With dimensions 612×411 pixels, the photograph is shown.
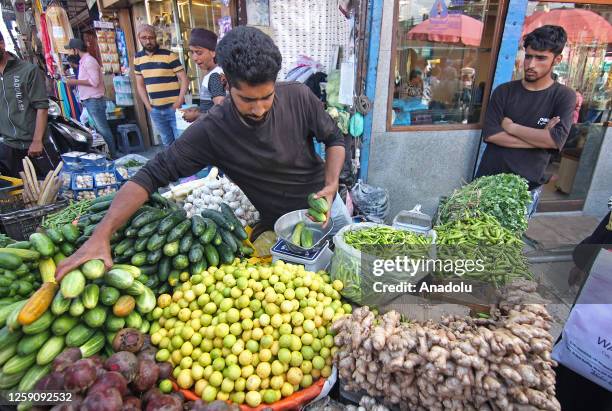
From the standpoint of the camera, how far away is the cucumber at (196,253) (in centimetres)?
213

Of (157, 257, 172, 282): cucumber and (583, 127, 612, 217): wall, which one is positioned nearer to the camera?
(157, 257, 172, 282): cucumber

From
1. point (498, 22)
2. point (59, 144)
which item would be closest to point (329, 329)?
point (498, 22)

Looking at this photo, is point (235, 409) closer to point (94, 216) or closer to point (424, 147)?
point (94, 216)

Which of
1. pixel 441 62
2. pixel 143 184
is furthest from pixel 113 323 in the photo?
pixel 441 62

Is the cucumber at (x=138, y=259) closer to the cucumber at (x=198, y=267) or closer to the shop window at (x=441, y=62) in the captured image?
the cucumber at (x=198, y=267)

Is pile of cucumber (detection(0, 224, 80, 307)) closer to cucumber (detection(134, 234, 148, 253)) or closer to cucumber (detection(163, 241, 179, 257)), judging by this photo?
cucumber (detection(134, 234, 148, 253))

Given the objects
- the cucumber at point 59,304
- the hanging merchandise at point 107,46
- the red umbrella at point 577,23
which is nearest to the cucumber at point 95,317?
the cucumber at point 59,304

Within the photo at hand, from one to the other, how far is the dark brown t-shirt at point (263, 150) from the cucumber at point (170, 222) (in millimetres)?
219

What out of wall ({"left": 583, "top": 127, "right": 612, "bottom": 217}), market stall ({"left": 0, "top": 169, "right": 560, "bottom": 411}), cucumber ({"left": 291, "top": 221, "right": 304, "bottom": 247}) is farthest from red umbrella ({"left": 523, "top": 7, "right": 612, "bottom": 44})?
cucumber ({"left": 291, "top": 221, "right": 304, "bottom": 247})

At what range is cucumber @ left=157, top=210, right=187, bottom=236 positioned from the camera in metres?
2.18

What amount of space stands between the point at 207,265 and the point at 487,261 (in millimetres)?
1842

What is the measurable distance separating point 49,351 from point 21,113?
4899mm

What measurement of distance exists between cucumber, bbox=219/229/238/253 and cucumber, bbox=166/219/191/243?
0.24m

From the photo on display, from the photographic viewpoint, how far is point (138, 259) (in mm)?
2059
